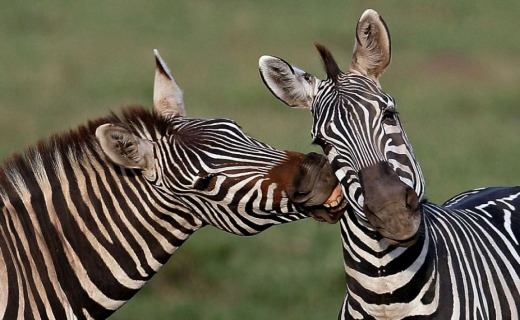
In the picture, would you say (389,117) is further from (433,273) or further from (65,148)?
(65,148)

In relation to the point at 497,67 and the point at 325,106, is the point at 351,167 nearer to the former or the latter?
the point at 325,106

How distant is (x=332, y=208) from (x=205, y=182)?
77 cm

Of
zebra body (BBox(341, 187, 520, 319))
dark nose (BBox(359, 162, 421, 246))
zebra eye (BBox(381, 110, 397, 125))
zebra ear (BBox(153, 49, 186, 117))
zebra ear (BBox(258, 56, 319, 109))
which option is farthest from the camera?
zebra ear (BBox(153, 49, 186, 117))

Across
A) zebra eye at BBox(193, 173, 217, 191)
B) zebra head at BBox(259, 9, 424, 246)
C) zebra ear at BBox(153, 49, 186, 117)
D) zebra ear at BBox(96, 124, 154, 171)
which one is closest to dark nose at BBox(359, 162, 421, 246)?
zebra head at BBox(259, 9, 424, 246)

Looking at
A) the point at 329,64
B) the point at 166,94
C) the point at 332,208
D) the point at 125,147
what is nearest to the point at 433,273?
the point at 332,208

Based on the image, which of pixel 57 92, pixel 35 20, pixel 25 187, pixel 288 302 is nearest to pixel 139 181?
pixel 25 187

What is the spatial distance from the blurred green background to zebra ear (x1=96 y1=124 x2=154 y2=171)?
5164mm

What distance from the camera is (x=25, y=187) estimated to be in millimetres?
6277

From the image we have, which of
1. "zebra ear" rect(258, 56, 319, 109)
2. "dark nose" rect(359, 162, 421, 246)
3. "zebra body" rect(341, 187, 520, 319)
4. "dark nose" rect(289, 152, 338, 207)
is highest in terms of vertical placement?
"zebra ear" rect(258, 56, 319, 109)

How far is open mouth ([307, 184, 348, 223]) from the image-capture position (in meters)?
5.83

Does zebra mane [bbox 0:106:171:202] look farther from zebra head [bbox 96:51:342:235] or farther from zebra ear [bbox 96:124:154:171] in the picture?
zebra ear [bbox 96:124:154:171]

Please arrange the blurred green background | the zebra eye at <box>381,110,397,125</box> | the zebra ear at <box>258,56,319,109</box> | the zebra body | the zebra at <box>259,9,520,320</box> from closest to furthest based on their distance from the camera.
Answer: the zebra at <box>259,9,520,320</box>
the zebra eye at <box>381,110,397,125</box>
the zebra body
the zebra ear at <box>258,56,319,109</box>
the blurred green background

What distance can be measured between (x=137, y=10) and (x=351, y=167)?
A: 23.5 m

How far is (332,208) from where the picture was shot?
5855 mm
